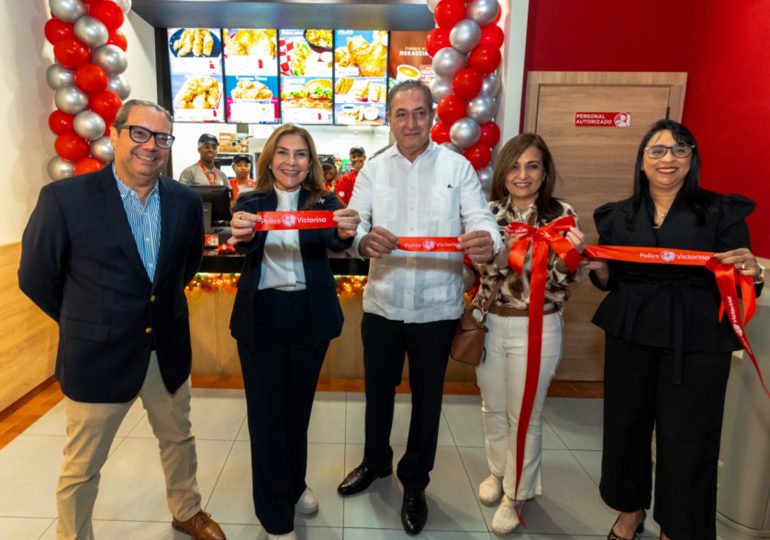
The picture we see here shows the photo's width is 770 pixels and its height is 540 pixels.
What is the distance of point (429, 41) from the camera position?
4.18m

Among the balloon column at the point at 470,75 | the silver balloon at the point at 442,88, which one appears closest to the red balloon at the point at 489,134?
the balloon column at the point at 470,75

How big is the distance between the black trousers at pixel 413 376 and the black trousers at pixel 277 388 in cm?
32

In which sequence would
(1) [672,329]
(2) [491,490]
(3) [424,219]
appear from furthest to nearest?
(2) [491,490] → (3) [424,219] → (1) [672,329]

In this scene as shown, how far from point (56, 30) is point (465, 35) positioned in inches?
141

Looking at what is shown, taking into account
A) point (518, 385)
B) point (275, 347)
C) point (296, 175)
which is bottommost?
point (518, 385)

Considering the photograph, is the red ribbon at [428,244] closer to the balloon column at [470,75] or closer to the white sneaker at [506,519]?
the white sneaker at [506,519]

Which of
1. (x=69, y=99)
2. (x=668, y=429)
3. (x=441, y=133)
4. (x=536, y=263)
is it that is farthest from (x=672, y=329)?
(x=69, y=99)

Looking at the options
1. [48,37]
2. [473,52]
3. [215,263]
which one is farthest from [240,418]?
[48,37]

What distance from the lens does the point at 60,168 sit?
4199mm

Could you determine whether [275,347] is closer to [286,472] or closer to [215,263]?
[286,472]

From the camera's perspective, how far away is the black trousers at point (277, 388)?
2.03m

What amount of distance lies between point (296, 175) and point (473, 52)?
8.73 ft

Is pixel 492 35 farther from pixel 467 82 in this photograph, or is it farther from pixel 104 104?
pixel 104 104

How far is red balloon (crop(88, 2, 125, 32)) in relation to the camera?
14.1ft
